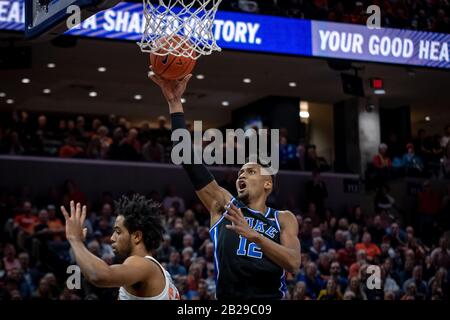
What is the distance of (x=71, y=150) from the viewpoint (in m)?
14.6

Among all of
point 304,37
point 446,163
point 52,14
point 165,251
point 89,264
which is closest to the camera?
point 89,264

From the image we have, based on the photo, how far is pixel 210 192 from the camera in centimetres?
502

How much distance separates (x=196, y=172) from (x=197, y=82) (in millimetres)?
12674

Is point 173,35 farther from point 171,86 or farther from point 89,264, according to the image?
point 89,264

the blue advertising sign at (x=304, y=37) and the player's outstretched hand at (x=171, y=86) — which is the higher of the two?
the blue advertising sign at (x=304, y=37)

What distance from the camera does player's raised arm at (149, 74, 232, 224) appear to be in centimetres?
493

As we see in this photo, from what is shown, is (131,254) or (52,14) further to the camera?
(52,14)

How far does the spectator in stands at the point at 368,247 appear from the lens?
12.8 m

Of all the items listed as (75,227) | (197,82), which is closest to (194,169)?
(75,227)

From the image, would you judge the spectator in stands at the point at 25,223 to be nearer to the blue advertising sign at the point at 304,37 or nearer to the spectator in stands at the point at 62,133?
the blue advertising sign at the point at 304,37

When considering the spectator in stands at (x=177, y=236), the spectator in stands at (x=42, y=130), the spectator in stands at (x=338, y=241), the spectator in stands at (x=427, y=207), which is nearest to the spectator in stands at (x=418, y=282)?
the spectator in stands at (x=338, y=241)

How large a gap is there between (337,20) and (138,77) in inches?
189

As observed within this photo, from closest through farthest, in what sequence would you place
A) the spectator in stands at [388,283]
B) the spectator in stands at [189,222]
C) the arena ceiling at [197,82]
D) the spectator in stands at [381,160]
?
the spectator in stands at [388,283] < the spectator in stands at [189,222] < the arena ceiling at [197,82] < the spectator in stands at [381,160]
